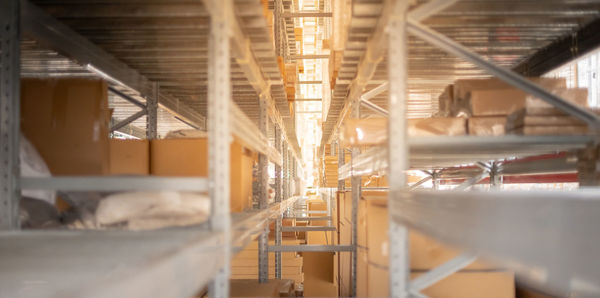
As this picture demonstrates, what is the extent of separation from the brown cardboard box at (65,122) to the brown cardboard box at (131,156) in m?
0.50

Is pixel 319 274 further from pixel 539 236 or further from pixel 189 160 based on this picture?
pixel 539 236

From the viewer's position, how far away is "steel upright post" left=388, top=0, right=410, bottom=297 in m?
2.08

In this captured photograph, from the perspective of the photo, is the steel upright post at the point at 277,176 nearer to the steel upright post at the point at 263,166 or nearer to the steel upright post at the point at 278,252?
the steel upright post at the point at 278,252

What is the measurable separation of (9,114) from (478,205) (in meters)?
2.16

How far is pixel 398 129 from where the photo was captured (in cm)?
209

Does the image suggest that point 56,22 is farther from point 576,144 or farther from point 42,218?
point 576,144

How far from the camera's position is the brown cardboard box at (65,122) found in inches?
87.9

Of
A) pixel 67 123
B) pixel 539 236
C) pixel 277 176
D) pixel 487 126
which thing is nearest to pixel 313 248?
pixel 277 176

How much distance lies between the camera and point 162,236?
5.65 ft

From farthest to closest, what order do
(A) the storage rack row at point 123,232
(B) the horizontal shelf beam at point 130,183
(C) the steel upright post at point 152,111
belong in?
(C) the steel upright post at point 152,111, (B) the horizontal shelf beam at point 130,183, (A) the storage rack row at point 123,232

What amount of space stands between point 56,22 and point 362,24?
1891 millimetres

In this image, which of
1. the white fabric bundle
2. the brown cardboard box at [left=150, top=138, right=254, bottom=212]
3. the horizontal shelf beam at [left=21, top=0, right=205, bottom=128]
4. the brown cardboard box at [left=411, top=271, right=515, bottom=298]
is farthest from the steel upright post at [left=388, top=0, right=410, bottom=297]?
the horizontal shelf beam at [left=21, top=0, right=205, bottom=128]

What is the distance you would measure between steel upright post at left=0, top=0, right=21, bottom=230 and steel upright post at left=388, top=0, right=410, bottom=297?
74.6 inches

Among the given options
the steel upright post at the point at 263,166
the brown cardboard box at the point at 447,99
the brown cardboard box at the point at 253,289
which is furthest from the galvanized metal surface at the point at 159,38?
the brown cardboard box at the point at 253,289
